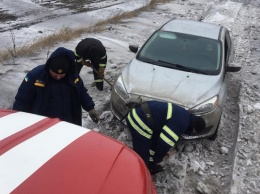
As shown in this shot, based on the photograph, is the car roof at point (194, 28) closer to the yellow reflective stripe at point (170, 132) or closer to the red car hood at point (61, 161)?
the yellow reflective stripe at point (170, 132)

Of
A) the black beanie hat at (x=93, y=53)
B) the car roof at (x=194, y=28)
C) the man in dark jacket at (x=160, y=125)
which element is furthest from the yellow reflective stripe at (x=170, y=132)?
the car roof at (x=194, y=28)

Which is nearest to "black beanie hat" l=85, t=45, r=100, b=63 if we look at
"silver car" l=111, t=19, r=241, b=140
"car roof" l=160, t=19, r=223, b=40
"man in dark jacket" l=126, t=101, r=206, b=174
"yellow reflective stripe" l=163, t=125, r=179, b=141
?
"silver car" l=111, t=19, r=241, b=140

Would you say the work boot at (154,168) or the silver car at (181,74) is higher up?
the silver car at (181,74)

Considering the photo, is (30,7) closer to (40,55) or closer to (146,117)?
(40,55)

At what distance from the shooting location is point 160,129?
3.90m

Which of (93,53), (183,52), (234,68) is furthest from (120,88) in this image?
(234,68)

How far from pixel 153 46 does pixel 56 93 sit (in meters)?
2.95

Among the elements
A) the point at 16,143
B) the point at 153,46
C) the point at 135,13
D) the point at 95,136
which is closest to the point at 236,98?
the point at 153,46

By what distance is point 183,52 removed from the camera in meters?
5.95

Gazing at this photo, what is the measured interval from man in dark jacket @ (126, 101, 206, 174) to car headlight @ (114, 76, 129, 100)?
1087 millimetres

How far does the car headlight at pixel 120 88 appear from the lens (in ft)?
16.3

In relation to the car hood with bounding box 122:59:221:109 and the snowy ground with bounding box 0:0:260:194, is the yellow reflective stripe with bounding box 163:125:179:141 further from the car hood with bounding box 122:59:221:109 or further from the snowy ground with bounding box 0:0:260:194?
the car hood with bounding box 122:59:221:109

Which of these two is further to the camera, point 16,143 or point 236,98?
point 236,98

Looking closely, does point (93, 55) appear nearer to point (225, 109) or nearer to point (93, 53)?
point (93, 53)
